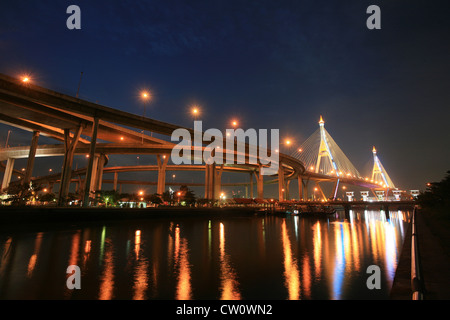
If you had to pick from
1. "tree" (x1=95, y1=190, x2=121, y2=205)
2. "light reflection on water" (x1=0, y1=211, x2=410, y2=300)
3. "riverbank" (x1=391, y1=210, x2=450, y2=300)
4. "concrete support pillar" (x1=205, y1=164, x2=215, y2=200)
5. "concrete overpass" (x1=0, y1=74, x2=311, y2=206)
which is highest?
"concrete overpass" (x1=0, y1=74, x2=311, y2=206)

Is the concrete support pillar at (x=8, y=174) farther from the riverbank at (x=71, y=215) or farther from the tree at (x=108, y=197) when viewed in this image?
the riverbank at (x=71, y=215)

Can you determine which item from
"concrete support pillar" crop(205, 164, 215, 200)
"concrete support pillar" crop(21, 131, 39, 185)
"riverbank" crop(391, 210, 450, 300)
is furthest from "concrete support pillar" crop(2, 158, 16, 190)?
"riverbank" crop(391, 210, 450, 300)

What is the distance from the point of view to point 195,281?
8.96 m

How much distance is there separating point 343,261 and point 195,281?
8295 mm

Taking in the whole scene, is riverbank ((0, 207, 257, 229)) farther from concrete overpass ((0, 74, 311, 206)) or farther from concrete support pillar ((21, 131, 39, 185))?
concrete support pillar ((21, 131, 39, 185))

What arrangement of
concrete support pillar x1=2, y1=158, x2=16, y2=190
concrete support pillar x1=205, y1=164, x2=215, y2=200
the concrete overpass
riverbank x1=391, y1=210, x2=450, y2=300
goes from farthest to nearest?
concrete support pillar x1=205, y1=164, x2=215, y2=200, concrete support pillar x1=2, y1=158, x2=16, y2=190, the concrete overpass, riverbank x1=391, y1=210, x2=450, y2=300

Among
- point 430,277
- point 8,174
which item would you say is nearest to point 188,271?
point 430,277

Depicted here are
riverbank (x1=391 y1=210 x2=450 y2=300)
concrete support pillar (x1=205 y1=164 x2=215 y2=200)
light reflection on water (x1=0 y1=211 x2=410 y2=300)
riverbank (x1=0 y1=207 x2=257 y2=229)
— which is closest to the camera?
riverbank (x1=391 y1=210 x2=450 y2=300)

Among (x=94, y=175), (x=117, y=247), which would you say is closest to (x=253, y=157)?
(x=94, y=175)

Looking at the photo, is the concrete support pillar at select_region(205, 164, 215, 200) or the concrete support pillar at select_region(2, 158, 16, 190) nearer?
the concrete support pillar at select_region(2, 158, 16, 190)

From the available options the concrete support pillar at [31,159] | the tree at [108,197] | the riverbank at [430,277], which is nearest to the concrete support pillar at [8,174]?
the concrete support pillar at [31,159]
